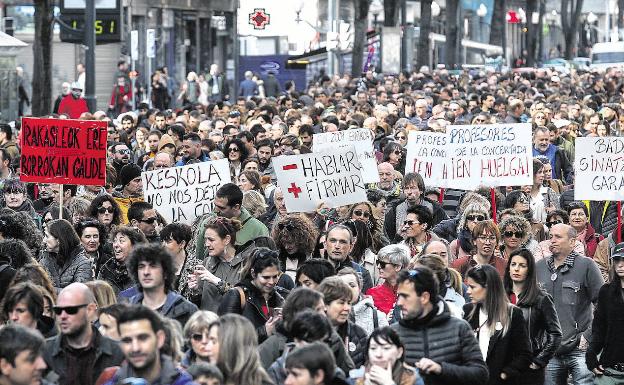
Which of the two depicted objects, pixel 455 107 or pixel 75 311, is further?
pixel 455 107

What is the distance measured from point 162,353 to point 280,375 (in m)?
0.74

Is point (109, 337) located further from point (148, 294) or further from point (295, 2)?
point (295, 2)

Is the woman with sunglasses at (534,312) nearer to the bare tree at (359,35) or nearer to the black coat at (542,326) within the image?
the black coat at (542,326)

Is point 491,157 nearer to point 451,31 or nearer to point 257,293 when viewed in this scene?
point 257,293

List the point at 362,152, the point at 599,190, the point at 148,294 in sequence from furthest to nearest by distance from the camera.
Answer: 1. the point at 362,152
2. the point at 599,190
3. the point at 148,294

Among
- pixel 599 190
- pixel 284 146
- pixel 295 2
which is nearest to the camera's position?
pixel 599 190

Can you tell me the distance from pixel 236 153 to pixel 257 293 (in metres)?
8.01

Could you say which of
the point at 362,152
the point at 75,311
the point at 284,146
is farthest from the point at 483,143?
the point at 75,311

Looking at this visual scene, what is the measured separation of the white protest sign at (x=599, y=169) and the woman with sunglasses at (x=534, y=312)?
15.0 ft

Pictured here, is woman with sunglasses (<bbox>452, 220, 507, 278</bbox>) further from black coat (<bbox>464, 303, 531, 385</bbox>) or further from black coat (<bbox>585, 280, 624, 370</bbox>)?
black coat (<bbox>464, 303, 531, 385</bbox>)

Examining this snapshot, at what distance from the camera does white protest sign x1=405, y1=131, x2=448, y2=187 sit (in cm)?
1723

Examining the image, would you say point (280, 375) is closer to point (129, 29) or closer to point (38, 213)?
point (38, 213)

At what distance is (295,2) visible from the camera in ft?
200

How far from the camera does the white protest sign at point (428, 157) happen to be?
679 inches
